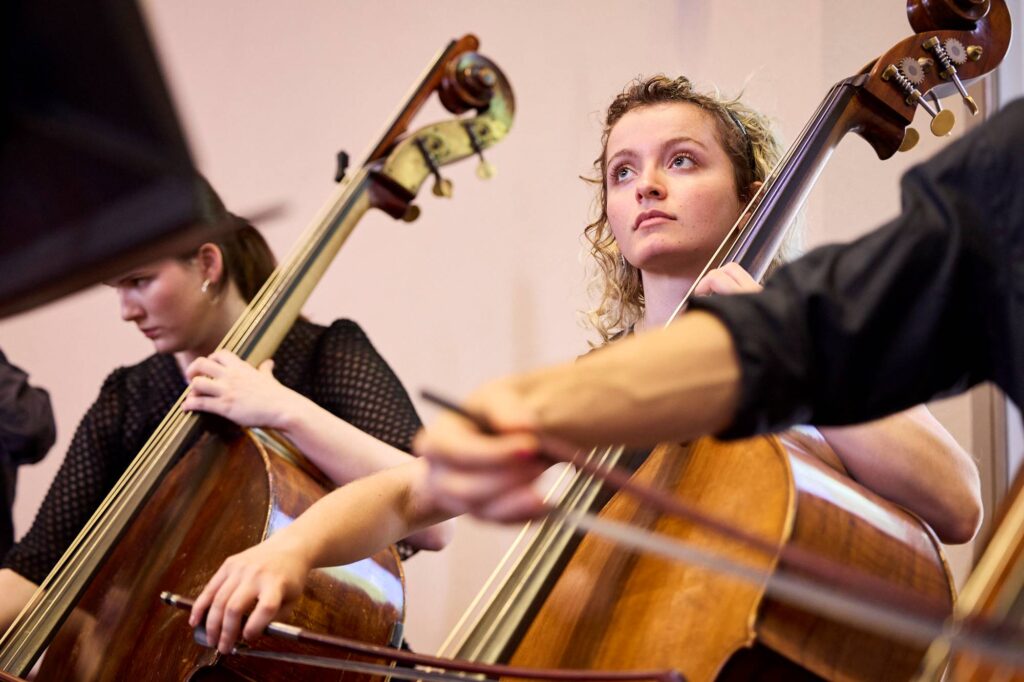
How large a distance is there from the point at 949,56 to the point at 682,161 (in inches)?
12.2

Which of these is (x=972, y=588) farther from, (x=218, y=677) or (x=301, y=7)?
(x=301, y=7)

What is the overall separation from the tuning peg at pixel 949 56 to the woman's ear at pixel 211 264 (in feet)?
3.26

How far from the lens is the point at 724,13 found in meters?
2.02

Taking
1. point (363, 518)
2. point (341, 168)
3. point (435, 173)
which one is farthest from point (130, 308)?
point (363, 518)

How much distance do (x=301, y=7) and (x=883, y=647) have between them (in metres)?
1.93

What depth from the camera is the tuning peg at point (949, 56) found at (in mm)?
1269

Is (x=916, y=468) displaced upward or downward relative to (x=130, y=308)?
downward

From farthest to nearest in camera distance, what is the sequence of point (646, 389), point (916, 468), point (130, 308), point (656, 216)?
point (130, 308) → point (656, 216) → point (916, 468) → point (646, 389)

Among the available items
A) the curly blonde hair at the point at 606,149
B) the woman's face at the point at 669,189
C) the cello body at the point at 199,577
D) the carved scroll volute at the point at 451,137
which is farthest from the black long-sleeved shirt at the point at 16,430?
the woman's face at the point at 669,189

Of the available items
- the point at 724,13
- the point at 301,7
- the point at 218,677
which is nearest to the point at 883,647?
the point at 218,677

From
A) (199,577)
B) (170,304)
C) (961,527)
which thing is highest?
(170,304)

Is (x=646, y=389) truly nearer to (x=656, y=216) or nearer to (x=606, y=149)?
(x=656, y=216)

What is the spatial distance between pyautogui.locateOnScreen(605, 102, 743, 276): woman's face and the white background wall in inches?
21.3

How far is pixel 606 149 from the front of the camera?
4.77ft
